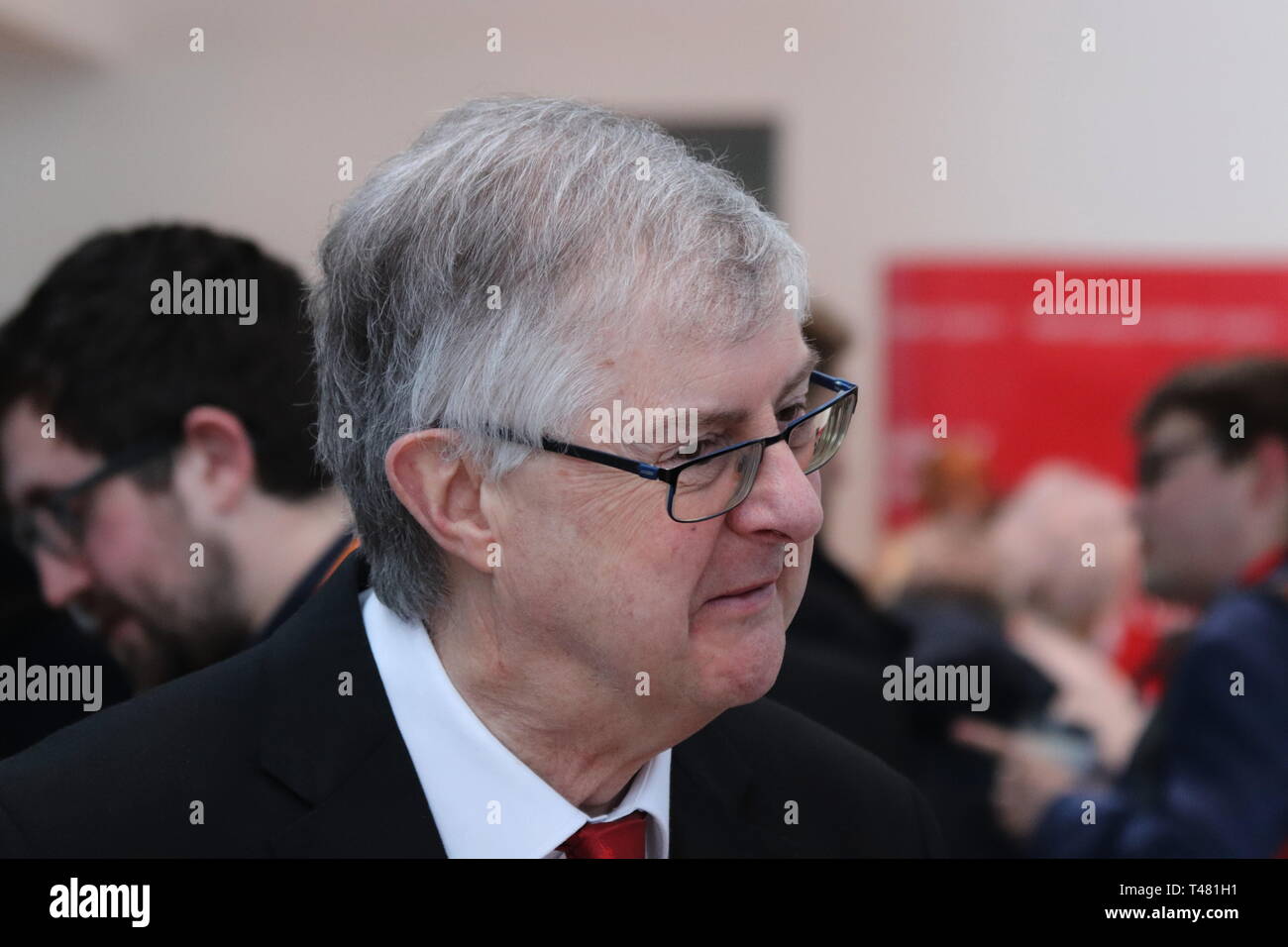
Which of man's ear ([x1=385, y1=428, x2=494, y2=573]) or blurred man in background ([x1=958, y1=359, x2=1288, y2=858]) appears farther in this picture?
blurred man in background ([x1=958, y1=359, x2=1288, y2=858])

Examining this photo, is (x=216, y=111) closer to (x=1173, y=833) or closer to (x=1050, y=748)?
(x=1050, y=748)

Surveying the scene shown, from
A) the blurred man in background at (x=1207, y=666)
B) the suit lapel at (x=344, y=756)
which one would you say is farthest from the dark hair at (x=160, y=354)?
the blurred man in background at (x=1207, y=666)

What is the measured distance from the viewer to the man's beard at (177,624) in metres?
1.95

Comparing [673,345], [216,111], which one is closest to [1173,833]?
[673,345]

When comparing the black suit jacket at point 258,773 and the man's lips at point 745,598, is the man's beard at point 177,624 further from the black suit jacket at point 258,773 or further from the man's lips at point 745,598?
the man's lips at point 745,598

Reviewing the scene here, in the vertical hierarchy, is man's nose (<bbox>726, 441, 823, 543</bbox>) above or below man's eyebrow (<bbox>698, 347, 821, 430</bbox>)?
below

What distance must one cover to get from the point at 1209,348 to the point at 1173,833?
2.37 m

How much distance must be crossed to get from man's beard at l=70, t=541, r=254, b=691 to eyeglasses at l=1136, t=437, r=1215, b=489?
6.41 feet

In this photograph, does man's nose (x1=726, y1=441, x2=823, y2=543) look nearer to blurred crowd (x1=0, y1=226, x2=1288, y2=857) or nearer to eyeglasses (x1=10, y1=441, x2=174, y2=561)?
blurred crowd (x1=0, y1=226, x2=1288, y2=857)

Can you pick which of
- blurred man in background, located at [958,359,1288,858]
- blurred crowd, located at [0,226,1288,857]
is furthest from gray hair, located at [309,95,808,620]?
blurred man in background, located at [958,359,1288,858]

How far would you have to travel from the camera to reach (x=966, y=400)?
438 cm

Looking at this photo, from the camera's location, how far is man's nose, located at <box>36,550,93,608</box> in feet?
6.29
